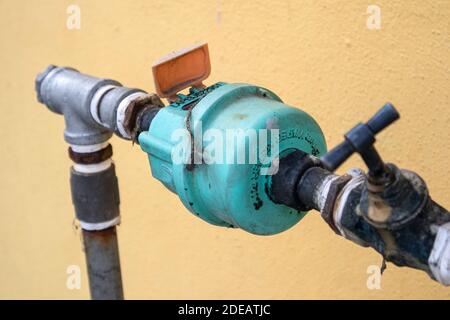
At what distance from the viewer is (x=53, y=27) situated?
83 centimetres

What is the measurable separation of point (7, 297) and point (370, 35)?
33.5 inches

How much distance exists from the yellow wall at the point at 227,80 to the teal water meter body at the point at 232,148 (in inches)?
8.9

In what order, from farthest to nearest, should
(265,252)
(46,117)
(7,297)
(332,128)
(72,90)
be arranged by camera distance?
(7,297)
(46,117)
(265,252)
(332,128)
(72,90)

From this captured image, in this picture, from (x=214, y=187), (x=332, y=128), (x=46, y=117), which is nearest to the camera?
(x=214, y=187)

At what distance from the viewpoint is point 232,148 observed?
360mm

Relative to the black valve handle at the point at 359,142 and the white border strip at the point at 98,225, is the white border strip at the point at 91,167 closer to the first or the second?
the white border strip at the point at 98,225

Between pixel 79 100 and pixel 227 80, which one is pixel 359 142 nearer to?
pixel 79 100

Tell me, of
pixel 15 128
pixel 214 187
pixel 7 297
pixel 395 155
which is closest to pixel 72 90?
pixel 214 187

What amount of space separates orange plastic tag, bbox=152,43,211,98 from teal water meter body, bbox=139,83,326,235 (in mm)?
27

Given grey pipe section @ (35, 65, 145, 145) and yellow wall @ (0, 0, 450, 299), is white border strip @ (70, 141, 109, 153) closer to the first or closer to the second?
grey pipe section @ (35, 65, 145, 145)

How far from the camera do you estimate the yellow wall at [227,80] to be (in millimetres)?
597

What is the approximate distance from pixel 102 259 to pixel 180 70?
0.74 ft

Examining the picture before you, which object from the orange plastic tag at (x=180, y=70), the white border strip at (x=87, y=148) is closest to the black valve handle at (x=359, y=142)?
the orange plastic tag at (x=180, y=70)

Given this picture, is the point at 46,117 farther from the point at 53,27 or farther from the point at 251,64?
the point at 251,64
